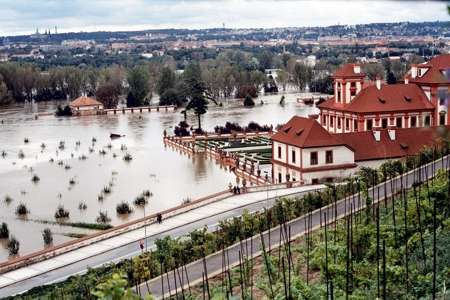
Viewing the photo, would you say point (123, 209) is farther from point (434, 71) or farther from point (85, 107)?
point (85, 107)

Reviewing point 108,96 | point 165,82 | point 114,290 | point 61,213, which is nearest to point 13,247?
point 61,213

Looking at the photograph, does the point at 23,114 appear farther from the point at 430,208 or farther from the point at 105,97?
the point at 430,208

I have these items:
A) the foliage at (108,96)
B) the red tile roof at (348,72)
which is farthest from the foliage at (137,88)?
the red tile roof at (348,72)

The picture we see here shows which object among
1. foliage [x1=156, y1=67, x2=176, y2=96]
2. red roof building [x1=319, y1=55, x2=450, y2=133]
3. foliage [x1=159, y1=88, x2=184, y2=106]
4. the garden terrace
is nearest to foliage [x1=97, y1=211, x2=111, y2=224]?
the garden terrace

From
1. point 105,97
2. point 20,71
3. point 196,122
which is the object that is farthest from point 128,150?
point 20,71

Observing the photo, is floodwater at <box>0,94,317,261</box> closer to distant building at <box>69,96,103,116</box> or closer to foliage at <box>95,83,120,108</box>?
distant building at <box>69,96,103,116</box>

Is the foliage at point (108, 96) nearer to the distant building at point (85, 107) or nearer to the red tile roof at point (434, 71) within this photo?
the distant building at point (85, 107)
